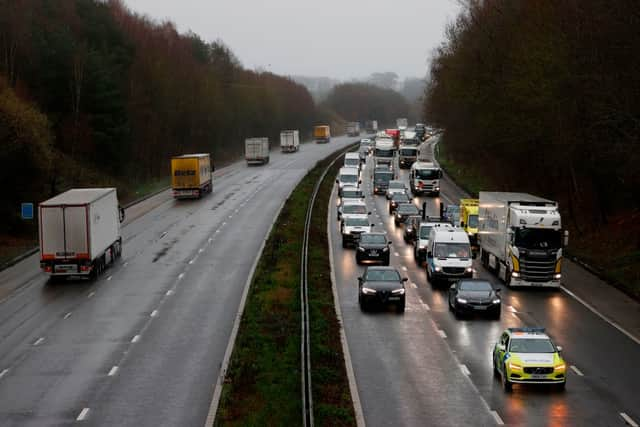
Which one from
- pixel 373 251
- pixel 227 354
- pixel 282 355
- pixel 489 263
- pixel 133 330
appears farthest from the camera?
pixel 373 251

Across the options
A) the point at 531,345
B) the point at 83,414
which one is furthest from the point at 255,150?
the point at 83,414

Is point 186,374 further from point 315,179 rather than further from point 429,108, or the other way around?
point 429,108

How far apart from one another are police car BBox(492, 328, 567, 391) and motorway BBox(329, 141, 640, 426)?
349 mm

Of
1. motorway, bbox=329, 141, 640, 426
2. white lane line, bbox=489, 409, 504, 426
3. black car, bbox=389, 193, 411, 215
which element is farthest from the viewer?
black car, bbox=389, 193, 411, 215

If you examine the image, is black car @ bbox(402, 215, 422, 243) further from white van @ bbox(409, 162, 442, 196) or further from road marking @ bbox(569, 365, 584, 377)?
road marking @ bbox(569, 365, 584, 377)

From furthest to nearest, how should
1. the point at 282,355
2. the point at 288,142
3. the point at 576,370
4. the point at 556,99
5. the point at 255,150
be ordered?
1. the point at 288,142
2. the point at 255,150
3. the point at 556,99
4. the point at 282,355
5. the point at 576,370

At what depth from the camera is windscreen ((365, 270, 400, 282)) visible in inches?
1340

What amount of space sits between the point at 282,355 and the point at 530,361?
6.79 m

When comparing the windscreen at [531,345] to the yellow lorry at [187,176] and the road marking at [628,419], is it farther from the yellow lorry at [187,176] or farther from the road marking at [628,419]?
the yellow lorry at [187,176]

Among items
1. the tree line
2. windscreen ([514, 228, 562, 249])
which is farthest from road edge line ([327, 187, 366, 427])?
the tree line

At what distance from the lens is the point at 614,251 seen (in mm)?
46531

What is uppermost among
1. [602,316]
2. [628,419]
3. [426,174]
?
[426,174]

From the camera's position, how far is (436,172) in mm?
77688

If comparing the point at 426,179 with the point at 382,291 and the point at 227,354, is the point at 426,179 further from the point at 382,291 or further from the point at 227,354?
the point at 227,354
